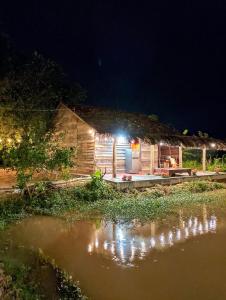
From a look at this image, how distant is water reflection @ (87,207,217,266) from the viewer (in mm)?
7113

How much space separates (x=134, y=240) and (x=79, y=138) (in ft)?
38.4

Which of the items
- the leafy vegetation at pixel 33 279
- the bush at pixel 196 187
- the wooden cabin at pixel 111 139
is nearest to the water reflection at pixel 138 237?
the leafy vegetation at pixel 33 279

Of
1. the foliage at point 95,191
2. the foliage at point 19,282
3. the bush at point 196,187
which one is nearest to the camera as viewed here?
the foliage at point 19,282

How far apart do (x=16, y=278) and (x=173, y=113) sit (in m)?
55.2

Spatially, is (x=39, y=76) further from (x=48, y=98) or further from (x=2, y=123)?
(x=2, y=123)

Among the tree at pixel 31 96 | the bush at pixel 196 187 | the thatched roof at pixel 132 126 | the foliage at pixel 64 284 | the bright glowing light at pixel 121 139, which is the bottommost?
the foliage at pixel 64 284

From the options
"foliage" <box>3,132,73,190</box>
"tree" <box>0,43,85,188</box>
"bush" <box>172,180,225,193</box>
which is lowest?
"bush" <box>172,180,225,193</box>

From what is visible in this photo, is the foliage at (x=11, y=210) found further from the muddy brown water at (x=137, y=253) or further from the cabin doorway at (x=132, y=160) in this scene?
the cabin doorway at (x=132, y=160)

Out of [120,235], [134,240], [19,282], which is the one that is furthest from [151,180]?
[19,282]

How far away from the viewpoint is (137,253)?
7109 millimetres

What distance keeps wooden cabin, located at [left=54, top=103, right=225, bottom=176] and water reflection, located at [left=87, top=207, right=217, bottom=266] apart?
7588 millimetres

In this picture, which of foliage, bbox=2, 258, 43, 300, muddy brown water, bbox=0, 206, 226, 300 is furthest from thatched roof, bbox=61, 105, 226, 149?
foliage, bbox=2, 258, 43, 300

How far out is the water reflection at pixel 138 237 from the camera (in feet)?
23.3

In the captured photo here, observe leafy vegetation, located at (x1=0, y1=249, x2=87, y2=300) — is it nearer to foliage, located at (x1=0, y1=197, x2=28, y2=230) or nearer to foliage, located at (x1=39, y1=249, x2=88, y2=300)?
foliage, located at (x1=39, y1=249, x2=88, y2=300)
